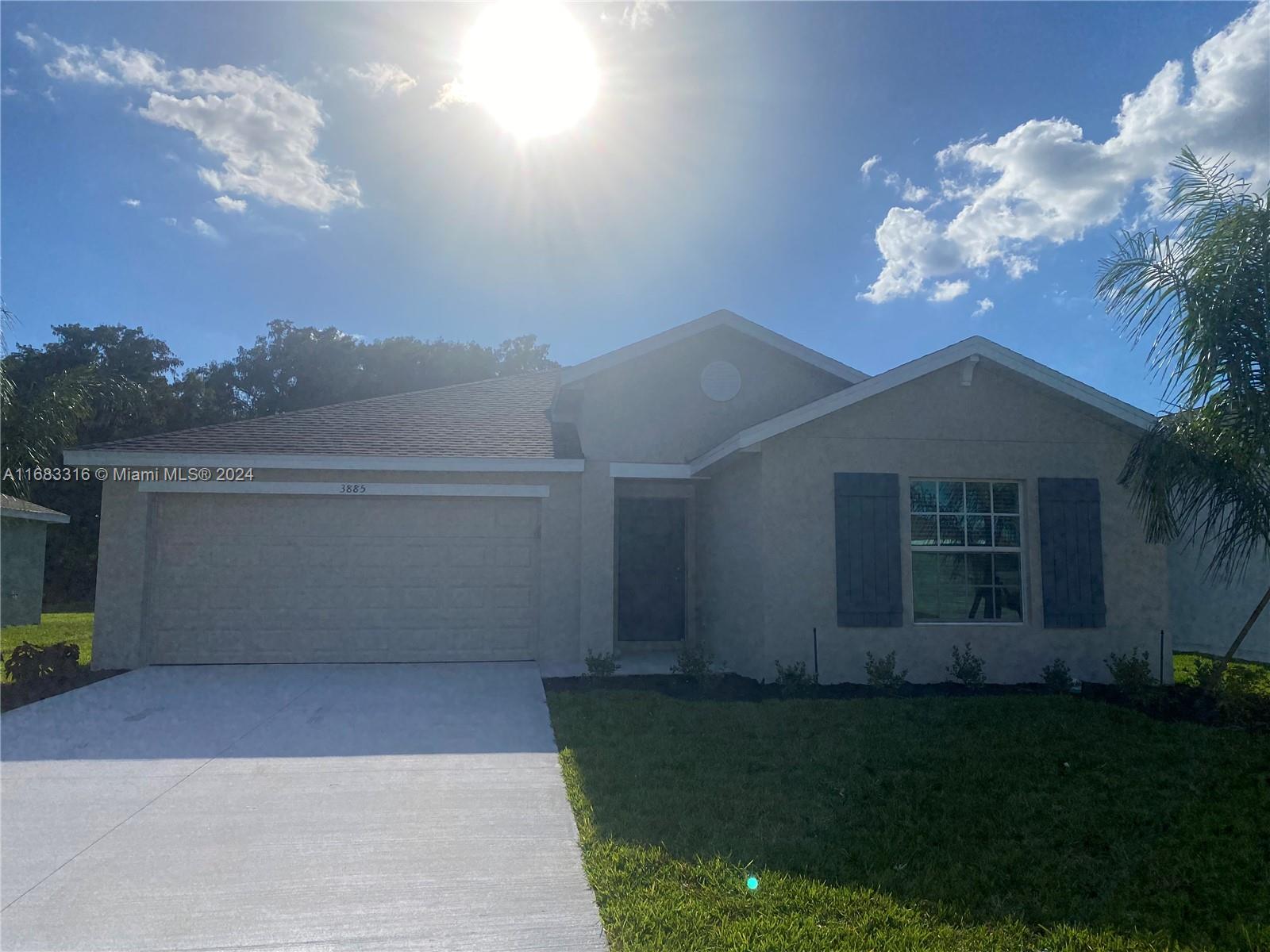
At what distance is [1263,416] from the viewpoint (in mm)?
7332

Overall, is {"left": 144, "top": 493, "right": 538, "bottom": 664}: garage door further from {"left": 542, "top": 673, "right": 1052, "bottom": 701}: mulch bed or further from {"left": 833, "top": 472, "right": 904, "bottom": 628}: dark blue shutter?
{"left": 833, "top": 472, "right": 904, "bottom": 628}: dark blue shutter

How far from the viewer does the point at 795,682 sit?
28.6ft

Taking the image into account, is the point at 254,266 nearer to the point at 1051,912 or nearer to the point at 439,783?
the point at 439,783

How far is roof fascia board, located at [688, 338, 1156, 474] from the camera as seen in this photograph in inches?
365

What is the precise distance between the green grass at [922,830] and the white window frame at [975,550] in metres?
1.82

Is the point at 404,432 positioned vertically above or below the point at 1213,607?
above

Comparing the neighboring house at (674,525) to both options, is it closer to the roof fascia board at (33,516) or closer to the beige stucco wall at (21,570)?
the roof fascia board at (33,516)

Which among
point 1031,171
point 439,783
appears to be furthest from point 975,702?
point 1031,171

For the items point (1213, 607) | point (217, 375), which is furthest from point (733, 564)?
point (217, 375)

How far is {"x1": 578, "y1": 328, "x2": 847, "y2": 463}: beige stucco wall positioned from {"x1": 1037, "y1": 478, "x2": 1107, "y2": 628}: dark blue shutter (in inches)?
145

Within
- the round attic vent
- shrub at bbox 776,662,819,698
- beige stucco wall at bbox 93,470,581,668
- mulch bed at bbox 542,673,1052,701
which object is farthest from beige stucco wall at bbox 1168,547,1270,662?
beige stucco wall at bbox 93,470,581,668

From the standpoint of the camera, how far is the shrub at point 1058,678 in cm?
912

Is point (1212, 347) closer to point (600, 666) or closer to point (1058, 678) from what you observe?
point (1058, 678)

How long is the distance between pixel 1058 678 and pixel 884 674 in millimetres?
2066
